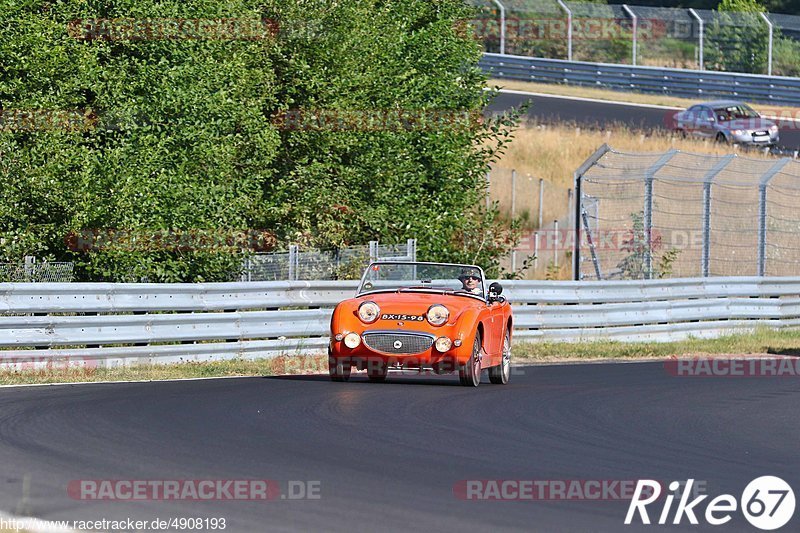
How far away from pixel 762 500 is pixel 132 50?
13.6 meters

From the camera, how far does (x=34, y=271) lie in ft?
54.0

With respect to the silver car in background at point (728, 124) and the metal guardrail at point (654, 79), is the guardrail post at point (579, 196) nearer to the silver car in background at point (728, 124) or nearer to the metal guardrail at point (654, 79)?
the silver car in background at point (728, 124)

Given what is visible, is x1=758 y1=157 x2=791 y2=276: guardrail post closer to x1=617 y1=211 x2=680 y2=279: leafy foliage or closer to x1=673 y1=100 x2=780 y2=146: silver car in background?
x1=617 y1=211 x2=680 y2=279: leafy foliage

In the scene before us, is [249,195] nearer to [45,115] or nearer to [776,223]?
[45,115]

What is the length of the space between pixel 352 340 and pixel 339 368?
1.40 ft

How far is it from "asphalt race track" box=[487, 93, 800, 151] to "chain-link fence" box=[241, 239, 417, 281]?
917 inches

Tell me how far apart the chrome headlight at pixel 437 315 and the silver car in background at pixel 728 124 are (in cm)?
3017

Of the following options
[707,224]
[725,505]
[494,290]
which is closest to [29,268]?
[494,290]

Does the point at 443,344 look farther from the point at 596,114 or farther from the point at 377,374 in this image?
the point at 596,114

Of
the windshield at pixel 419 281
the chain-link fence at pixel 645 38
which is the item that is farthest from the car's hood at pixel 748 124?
the windshield at pixel 419 281

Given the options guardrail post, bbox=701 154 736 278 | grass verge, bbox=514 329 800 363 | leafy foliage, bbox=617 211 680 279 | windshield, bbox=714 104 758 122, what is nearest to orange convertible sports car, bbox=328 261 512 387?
grass verge, bbox=514 329 800 363

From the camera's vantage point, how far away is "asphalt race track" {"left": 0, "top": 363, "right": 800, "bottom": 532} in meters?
6.61

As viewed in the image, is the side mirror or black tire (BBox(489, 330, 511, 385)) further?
black tire (BBox(489, 330, 511, 385))

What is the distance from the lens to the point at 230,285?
16.3 meters
